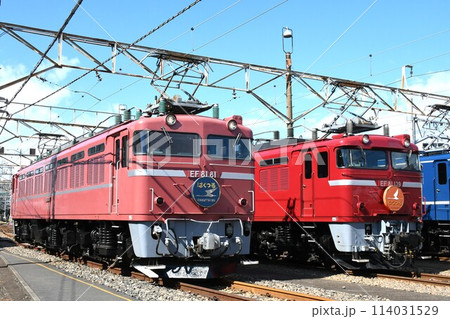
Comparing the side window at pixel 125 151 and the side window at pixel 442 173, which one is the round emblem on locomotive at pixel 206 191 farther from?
the side window at pixel 442 173

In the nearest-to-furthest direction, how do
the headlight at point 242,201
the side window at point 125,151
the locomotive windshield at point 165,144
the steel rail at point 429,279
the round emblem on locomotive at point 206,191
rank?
1. the locomotive windshield at point 165,144
2. the round emblem on locomotive at point 206,191
3. the side window at point 125,151
4. the steel rail at point 429,279
5. the headlight at point 242,201

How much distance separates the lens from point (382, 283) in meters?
12.8

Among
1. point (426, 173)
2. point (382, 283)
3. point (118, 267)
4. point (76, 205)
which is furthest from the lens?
point (426, 173)

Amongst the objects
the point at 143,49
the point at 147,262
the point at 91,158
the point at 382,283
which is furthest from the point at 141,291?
the point at 143,49

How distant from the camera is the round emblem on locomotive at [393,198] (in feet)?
46.1

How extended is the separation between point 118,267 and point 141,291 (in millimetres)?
4022

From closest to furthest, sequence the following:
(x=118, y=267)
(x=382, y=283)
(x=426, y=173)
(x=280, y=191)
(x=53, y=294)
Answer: (x=53, y=294) → (x=382, y=283) → (x=118, y=267) → (x=280, y=191) → (x=426, y=173)

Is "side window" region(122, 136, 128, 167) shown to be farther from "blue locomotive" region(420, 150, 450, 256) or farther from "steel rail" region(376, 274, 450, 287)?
"blue locomotive" region(420, 150, 450, 256)

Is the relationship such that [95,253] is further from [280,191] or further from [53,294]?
[280,191]

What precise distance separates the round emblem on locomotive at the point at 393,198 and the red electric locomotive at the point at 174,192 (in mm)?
4052

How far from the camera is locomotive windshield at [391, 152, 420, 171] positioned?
14664 mm

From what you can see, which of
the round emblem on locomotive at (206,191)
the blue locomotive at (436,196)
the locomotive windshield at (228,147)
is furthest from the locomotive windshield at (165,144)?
the blue locomotive at (436,196)

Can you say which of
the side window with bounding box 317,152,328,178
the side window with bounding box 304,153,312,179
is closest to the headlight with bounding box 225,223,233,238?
the side window with bounding box 317,152,328,178

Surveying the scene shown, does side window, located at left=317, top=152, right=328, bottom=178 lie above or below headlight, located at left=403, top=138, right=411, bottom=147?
below
